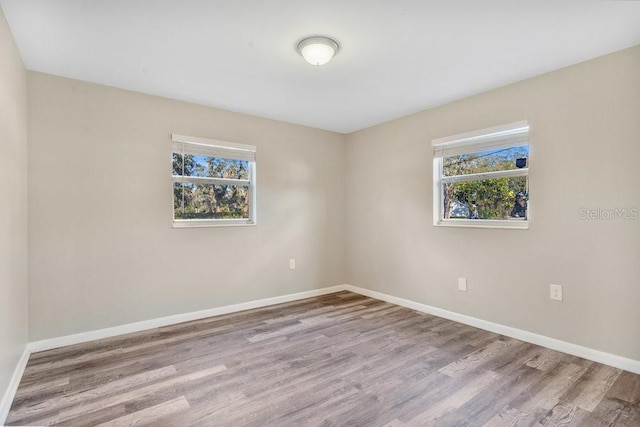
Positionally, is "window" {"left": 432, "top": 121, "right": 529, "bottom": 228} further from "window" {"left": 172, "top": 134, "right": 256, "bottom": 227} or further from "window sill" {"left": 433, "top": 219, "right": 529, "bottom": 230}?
"window" {"left": 172, "top": 134, "right": 256, "bottom": 227}

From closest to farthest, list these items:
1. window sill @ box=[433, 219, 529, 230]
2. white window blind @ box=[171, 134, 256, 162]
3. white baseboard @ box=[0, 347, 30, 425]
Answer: white baseboard @ box=[0, 347, 30, 425], window sill @ box=[433, 219, 529, 230], white window blind @ box=[171, 134, 256, 162]

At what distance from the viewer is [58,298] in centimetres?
278

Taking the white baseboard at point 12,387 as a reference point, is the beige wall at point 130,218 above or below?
above

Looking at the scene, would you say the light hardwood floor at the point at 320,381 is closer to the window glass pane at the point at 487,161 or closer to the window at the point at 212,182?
the window at the point at 212,182

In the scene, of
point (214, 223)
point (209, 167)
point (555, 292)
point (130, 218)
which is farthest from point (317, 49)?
point (555, 292)

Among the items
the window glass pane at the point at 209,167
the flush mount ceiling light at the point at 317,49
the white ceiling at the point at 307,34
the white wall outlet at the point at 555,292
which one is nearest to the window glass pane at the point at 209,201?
the window glass pane at the point at 209,167

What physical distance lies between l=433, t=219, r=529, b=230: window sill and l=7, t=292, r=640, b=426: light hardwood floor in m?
1.03

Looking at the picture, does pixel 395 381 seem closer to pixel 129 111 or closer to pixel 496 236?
pixel 496 236

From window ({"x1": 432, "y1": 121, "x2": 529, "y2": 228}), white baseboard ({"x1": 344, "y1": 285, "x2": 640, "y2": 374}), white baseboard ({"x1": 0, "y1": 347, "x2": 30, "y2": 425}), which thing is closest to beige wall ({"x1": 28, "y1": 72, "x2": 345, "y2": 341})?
white baseboard ({"x1": 0, "y1": 347, "x2": 30, "y2": 425})

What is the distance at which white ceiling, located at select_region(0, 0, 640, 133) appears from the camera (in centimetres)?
192

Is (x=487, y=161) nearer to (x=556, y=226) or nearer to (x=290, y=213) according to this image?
(x=556, y=226)

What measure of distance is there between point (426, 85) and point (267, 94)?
154 cm

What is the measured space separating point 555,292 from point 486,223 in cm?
84

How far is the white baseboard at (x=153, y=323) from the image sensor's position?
2.75 m
